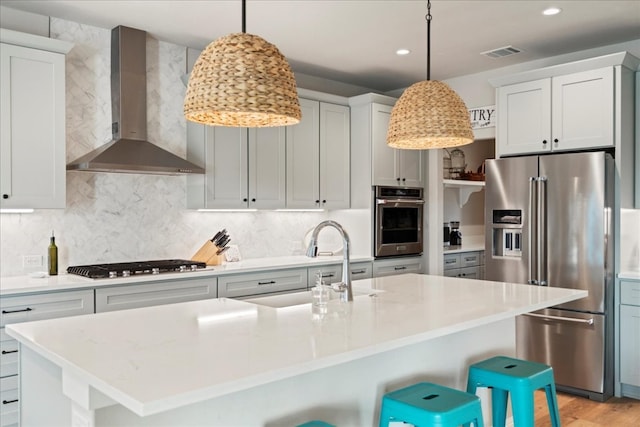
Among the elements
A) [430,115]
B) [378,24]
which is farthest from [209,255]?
[430,115]

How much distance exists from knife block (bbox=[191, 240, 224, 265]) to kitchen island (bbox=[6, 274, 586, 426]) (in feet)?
5.03

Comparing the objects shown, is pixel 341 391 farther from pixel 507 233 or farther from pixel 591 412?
pixel 507 233

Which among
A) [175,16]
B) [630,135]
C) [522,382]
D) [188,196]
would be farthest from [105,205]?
[630,135]

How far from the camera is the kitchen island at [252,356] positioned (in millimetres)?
1443

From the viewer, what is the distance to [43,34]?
367cm

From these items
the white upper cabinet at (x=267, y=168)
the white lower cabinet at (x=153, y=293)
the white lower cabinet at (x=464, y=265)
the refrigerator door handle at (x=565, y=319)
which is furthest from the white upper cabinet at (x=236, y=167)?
the refrigerator door handle at (x=565, y=319)

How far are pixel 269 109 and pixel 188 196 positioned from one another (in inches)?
109

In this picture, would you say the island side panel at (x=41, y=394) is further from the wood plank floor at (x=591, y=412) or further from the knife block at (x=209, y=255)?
the wood plank floor at (x=591, y=412)

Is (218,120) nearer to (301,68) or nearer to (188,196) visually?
(188,196)

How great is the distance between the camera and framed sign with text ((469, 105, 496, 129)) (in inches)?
194

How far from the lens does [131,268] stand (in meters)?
3.59

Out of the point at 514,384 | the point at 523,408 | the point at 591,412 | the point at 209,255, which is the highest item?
the point at 209,255

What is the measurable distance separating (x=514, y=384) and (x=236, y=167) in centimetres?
277

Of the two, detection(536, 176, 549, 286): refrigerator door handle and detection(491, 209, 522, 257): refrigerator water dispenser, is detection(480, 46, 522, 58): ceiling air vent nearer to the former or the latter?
detection(536, 176, 549, 286): refrigerator door handle
